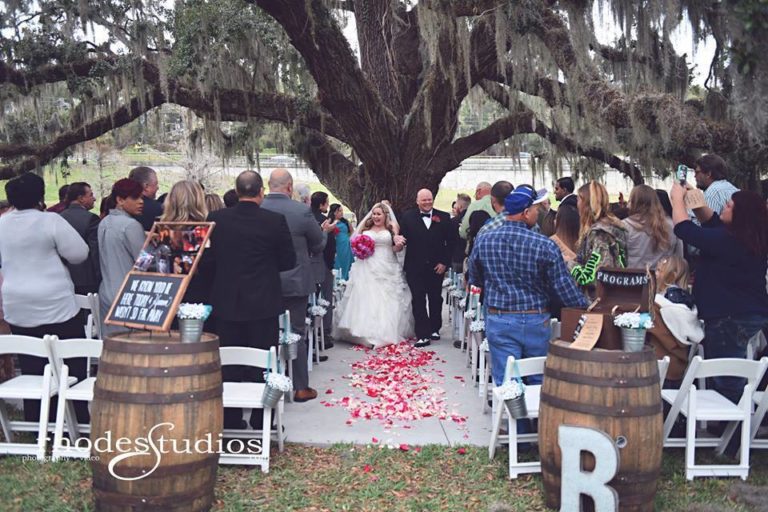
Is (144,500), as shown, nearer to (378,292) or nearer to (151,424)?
(151,424)

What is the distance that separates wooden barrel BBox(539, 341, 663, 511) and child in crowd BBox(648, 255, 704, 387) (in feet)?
Answer: 4.04

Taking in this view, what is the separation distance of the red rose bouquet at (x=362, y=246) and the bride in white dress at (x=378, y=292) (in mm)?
75

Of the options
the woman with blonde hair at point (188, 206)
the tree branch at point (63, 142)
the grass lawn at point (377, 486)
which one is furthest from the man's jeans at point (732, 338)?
the tree branch at point (63, 142)

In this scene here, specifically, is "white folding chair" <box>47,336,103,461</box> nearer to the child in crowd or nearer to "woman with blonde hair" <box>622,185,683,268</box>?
the child in crowd

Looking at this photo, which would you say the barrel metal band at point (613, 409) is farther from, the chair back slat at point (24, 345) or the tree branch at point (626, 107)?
the tree branch at point (626, 107)

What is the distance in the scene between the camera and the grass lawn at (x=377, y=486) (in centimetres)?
445

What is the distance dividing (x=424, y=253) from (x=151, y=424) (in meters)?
5.43

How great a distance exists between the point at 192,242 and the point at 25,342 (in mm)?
1242

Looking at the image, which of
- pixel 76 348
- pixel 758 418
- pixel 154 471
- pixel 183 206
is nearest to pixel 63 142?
pixel 183 206

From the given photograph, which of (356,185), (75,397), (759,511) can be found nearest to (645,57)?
(356,185)

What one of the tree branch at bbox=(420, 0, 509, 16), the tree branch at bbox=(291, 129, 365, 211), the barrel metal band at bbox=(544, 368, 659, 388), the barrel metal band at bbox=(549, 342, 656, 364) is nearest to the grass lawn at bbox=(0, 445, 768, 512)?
the barrel metal band at bbox=(544, 368, 659, 388)

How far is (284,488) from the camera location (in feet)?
15.5

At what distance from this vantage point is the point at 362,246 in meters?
9.06

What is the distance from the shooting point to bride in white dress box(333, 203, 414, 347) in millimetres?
9148
